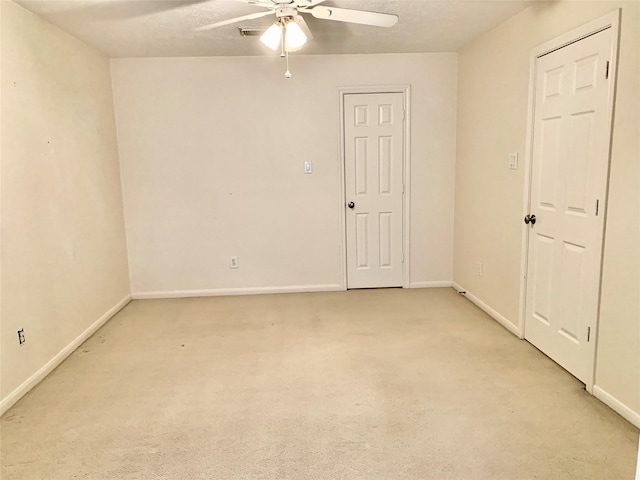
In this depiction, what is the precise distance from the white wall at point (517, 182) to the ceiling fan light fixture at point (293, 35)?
1591 millimetres

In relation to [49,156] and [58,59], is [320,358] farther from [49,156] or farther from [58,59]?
[58,59]

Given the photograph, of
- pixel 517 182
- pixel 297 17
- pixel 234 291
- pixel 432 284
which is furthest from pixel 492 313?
pixel 297 17

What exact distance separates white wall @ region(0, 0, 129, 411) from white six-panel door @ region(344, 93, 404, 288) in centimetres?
231

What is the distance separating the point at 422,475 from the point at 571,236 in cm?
167

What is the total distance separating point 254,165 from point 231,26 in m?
1.39

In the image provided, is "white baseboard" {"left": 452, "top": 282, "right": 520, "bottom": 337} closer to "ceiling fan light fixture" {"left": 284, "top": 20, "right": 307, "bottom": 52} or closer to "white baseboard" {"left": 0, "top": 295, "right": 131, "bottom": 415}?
"ceiling fan light fixture" {"left": 284, "top": 20, "right": 307, "bottom": 52}

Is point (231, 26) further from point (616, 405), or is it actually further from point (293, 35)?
point (616, 405)

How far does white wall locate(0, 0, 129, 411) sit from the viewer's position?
2.55m

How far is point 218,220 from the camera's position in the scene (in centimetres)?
439

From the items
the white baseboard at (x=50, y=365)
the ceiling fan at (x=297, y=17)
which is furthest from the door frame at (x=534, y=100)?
the white baseboard at (x=50, y=365)

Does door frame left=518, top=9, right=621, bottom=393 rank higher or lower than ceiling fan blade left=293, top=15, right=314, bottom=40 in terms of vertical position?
lower

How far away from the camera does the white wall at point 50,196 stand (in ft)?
8.38

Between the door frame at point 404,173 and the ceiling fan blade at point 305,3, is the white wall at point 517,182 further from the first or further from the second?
the ceiling fan blade at point 305,3

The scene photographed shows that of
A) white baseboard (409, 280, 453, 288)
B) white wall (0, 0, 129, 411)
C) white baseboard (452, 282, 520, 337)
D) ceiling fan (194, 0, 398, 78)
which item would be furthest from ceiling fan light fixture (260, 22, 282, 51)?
white baseboard (409, 280, 453, 288)
